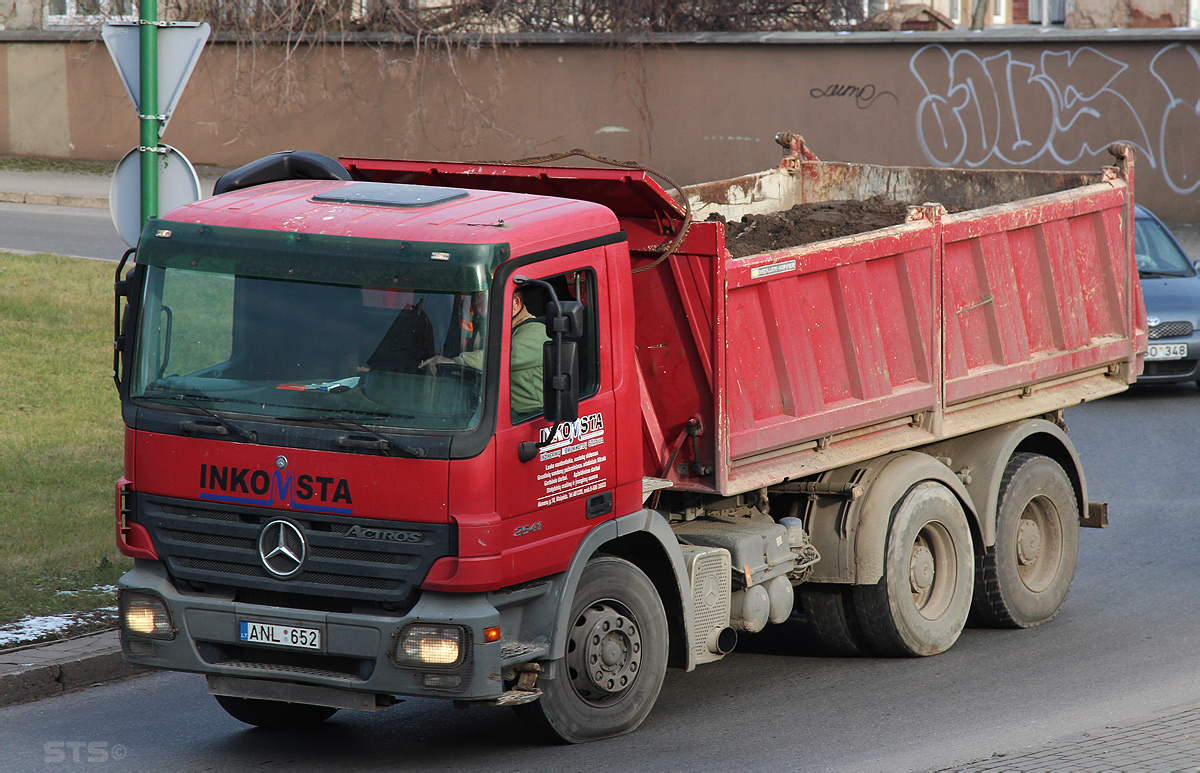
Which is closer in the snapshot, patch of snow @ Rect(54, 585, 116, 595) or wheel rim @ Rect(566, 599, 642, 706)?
wheel rim @ Rect(566, 599, 642, 706)

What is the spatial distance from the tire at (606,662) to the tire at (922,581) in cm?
173

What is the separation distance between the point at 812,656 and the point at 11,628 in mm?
4347

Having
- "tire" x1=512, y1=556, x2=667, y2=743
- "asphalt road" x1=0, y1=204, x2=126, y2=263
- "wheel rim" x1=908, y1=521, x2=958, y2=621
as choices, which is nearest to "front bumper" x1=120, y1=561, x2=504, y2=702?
"tire" x1=512, y1=556, x2=667, y2=743

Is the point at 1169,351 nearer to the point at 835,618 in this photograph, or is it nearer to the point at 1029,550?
Answer: the point at 1029,550

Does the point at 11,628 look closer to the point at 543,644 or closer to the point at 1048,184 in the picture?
the point at 543,644

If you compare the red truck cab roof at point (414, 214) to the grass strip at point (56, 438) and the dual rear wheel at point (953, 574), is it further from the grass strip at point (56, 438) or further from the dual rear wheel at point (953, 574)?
the grass strip at point (56, 438)

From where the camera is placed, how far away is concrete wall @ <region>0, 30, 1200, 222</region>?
2336 cm

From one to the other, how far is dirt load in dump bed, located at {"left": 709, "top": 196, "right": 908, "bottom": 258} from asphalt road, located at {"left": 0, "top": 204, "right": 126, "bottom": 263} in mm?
11696

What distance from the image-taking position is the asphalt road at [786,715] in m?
6.57

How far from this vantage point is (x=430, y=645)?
5918 millimetres

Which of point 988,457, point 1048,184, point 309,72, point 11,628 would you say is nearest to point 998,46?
point 309,72

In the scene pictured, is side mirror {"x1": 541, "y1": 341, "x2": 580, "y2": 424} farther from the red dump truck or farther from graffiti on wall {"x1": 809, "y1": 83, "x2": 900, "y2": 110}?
graffiti on wall {"x1": 809, "y1": 83, "x2": 900, "y2": 110}

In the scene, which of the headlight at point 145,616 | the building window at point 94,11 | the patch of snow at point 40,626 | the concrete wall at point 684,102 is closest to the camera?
the headlight at point 145,616

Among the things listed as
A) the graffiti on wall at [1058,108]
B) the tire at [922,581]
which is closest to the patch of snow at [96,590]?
the tire at [922,581]
